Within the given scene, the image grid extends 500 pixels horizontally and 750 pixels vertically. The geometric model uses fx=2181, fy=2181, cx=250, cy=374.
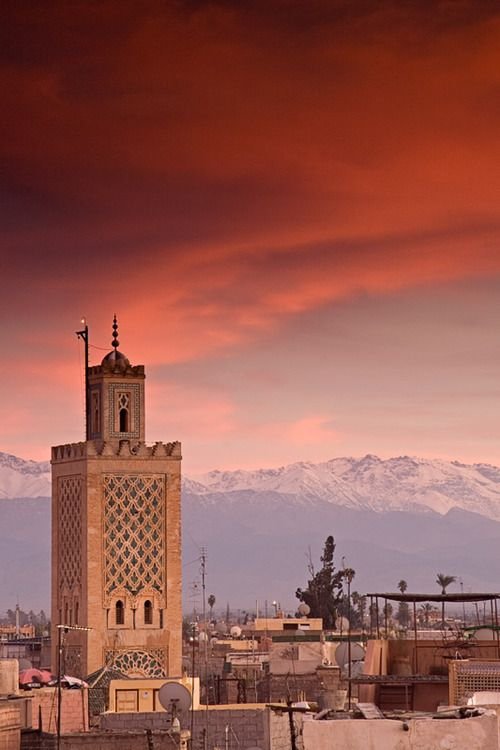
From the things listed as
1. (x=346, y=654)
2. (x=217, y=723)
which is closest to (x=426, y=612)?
(x=346, y=654)

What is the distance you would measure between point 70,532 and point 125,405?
2389 millimetres

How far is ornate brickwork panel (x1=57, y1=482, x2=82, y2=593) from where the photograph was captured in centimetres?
3684

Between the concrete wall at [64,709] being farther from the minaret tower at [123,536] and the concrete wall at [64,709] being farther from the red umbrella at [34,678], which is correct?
the minaret tower at [123,536]

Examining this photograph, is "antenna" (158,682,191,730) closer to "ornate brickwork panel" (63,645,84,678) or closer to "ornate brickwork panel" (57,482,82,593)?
"ornate brickwork panel" (63,645,84,678)

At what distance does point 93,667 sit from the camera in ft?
118

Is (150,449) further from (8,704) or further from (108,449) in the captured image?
(8,704)

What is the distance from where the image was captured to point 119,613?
36531 mm

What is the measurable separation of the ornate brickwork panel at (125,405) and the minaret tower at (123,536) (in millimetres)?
17

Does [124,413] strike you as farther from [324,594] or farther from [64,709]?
[324,594]

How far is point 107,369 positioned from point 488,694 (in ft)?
58.2

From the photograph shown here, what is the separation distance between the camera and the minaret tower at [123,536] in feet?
120

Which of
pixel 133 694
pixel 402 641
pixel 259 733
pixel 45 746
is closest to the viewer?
pixel 45 746

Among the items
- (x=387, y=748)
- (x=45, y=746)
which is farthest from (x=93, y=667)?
(x=387, y=748)

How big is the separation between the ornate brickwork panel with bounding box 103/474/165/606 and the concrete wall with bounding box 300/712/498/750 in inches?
788
